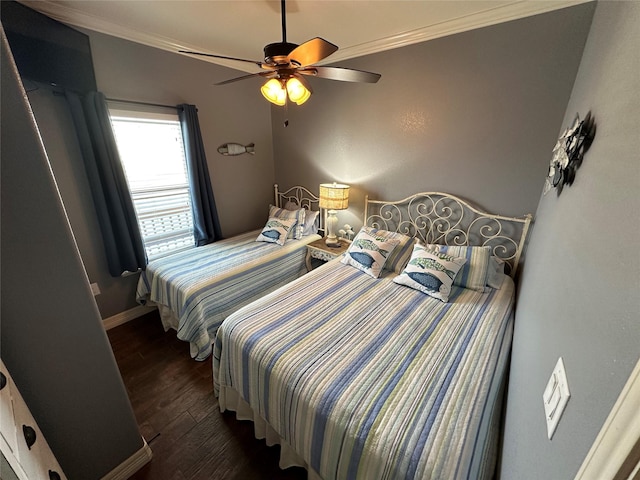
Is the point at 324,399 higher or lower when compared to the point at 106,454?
higher

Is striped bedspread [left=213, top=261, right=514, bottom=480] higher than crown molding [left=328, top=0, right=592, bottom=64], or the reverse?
crown molding [left=328, top=0, right=592, bottom=64]

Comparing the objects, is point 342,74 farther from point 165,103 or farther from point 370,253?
point 165,103

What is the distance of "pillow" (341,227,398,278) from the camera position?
2.21m

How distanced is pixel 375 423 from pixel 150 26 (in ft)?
10.4

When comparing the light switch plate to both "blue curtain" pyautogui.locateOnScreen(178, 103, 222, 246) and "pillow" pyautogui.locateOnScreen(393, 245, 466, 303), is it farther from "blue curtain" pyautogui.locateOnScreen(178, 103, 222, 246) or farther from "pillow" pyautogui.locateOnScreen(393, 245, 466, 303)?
"blue curtain" pyautogui.locateOnScreen(178, 103, 222, 246)

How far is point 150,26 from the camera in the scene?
6.89 ft

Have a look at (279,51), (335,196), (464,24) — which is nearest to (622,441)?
(279,51)

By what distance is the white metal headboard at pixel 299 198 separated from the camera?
3.38m

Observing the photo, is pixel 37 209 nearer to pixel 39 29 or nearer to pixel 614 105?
pixel 39 29

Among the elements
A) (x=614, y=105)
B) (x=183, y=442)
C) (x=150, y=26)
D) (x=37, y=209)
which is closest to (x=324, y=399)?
(x=183, y=442)

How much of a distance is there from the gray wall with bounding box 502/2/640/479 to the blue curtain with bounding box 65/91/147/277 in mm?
2949

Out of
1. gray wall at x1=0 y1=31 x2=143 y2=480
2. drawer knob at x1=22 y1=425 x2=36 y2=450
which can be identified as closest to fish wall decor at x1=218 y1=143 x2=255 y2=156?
gray wall at x1=0 y1=31 x2=143 y2=480

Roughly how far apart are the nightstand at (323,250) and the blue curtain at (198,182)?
1.13 metres

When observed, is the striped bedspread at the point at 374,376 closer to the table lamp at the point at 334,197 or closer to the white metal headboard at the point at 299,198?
the table lamp at the point at 334,197
